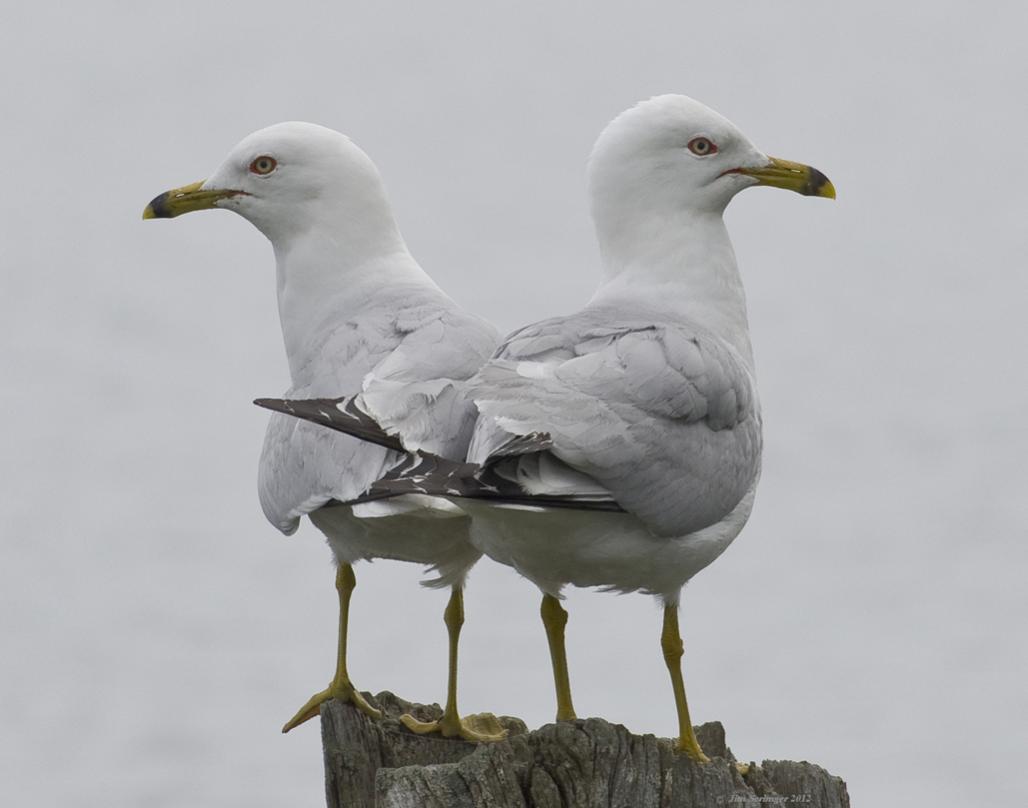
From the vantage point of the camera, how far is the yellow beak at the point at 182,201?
25.2 feet

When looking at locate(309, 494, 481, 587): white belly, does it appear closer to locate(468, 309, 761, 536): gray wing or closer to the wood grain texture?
locate(468, 309, 761, 536): gray wing

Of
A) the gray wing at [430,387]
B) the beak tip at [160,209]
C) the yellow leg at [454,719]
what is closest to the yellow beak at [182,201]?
the beak tip at [160,209]

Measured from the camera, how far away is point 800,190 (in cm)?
721

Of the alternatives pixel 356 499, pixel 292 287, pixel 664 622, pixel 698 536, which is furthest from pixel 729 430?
pixel 292 287

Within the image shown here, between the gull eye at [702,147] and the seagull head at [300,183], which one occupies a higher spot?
the seagull head at [300,183]

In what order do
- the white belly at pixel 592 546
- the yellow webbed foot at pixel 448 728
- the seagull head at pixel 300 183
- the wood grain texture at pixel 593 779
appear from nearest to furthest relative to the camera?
the wood grain texture at pixel 593 779
the white belly at pixel 592 546
the yellow webbed foot at pixel 448 728
the seagull head at pixel 300 183

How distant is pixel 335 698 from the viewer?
6699mm

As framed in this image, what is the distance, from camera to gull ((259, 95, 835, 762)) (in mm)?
5484

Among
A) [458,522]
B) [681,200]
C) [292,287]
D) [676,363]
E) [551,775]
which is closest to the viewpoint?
[551,775]

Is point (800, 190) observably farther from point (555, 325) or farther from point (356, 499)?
point (356, 499)

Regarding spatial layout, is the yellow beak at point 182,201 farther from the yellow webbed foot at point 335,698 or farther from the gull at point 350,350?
the yellow webbed foot at point 335,698

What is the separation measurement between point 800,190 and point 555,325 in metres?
1.64

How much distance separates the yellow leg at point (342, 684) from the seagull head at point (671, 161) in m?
1.62

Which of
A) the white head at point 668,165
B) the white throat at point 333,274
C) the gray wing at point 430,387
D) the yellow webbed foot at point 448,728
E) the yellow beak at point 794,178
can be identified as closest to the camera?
the gray wing at point 430,387
